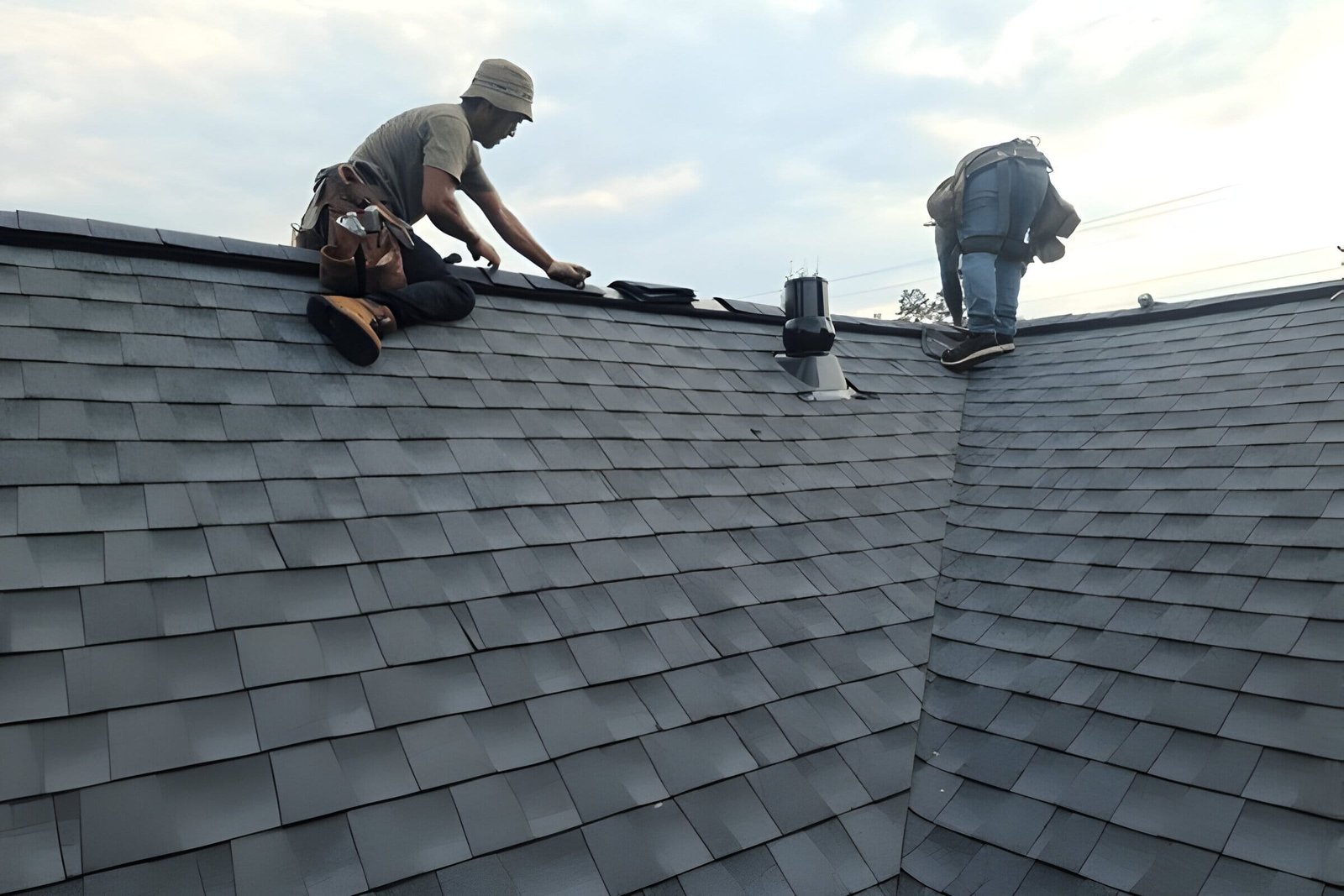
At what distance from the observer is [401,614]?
107 inches

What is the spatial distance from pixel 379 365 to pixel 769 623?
2.16m

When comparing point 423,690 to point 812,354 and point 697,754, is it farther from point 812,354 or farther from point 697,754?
point 812,354

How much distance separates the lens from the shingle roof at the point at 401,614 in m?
2.07

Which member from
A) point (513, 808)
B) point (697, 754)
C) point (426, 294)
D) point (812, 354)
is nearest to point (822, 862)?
point (697, 754)

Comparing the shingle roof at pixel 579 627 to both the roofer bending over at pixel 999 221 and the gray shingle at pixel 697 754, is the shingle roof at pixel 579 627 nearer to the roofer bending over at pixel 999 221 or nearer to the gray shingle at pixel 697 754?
the gray shingle at pixel 697 754

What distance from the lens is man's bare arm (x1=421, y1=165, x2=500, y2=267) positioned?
5.09m

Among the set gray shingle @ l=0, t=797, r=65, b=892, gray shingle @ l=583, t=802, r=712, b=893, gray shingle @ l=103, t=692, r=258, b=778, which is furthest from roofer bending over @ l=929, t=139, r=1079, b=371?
gray shingle @ l=0, t=797, r=65, b=892

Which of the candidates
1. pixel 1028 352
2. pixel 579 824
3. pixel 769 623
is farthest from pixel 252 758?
pixel 1028 352

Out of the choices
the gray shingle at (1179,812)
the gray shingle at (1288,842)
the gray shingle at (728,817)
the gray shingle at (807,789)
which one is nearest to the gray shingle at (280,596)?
the gray shingle at (728,817)

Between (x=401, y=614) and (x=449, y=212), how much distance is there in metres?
3.19

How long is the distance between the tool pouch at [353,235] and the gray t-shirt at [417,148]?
0.97ft

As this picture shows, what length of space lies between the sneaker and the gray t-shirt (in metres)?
4.18

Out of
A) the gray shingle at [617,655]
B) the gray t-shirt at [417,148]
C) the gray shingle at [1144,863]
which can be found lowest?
the gray shingle at [1144,863]

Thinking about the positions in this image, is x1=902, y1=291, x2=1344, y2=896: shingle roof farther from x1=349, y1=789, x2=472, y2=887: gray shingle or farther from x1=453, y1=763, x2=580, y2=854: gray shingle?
x1=349, y1=789, x2=472, y2=887: gray shingle
